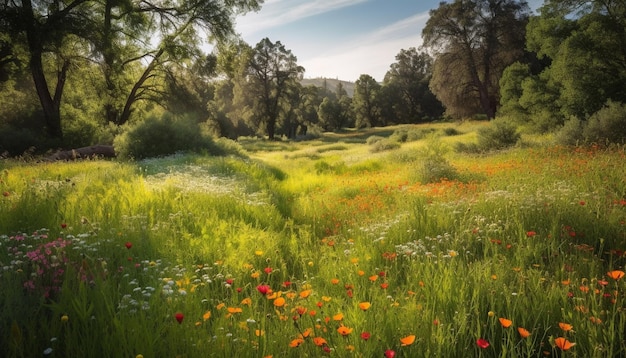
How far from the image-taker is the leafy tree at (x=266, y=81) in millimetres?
50562

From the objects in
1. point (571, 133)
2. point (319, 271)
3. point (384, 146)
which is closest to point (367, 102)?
point (384, 146)

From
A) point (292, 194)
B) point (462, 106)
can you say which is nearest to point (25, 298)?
point (292, 194)

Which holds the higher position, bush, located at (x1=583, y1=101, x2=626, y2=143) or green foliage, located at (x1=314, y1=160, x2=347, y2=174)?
bush, located at (x1=583, y1=101, x2=626, y2=143)

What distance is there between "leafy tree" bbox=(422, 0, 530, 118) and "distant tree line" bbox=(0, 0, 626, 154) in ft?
0.34

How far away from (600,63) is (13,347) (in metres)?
18.2

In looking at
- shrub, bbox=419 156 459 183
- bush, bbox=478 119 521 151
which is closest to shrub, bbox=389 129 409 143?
bush, bbox=478 119 521 151

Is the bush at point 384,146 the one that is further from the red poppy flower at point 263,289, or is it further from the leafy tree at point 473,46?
the red poppy flower at point 263,289

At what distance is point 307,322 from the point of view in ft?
9.04

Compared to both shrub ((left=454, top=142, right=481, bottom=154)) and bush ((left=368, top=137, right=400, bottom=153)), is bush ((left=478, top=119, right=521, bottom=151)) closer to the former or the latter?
shrub ((left=454, top=142, right=481, bottom=154))

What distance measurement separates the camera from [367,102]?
7206 centimetres

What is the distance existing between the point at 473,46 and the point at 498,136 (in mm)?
25073

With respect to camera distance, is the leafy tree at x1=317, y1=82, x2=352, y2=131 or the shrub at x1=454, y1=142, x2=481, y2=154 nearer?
the shrub at x1=454, y1=142, x2=481, y2=154

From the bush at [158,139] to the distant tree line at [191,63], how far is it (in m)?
0.89

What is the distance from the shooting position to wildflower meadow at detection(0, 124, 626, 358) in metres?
2.32
